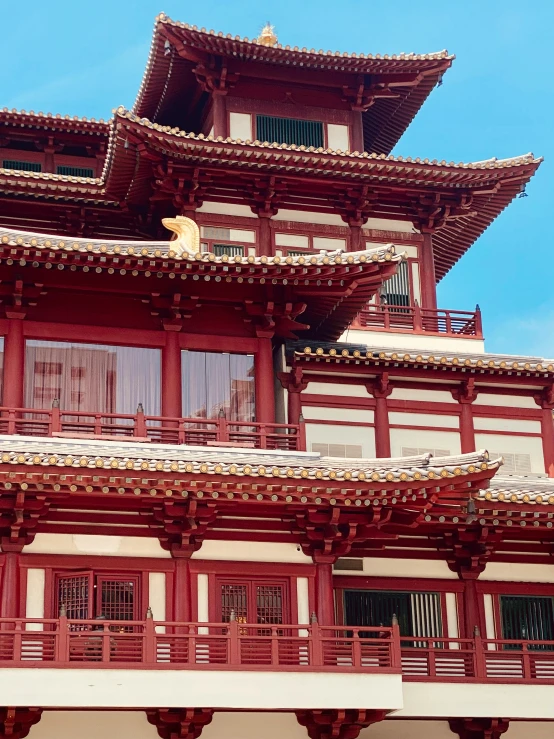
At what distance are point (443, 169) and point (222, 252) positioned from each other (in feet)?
19.6

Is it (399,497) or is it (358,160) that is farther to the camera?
(358,160)

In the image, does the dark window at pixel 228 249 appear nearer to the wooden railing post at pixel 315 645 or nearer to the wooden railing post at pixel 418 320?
the wooden railing post at pixel 418 320

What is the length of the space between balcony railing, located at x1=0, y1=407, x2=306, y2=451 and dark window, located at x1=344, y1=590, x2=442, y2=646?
10.9 feet

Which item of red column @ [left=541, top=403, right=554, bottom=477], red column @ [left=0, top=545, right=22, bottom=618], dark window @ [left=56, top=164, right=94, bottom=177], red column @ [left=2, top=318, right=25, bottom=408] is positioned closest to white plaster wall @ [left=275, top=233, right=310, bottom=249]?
red column @ [left=541, top=403, right=554, bottom=477]

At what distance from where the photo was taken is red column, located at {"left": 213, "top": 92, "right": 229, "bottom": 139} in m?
32.5

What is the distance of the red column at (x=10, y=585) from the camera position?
71.2 feet

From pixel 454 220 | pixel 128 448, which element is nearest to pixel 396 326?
pixel 454 220

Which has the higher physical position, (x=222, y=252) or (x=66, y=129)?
(x=66, y=129)

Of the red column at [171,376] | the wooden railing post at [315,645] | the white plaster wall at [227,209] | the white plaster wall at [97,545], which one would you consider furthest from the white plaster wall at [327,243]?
the wooden railing post at [315,645]

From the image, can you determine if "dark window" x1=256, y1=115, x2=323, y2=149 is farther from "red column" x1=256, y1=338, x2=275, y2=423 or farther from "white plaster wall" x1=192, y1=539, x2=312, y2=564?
"white plaster wall" x1=192, y1=539, x2=312, y2=564

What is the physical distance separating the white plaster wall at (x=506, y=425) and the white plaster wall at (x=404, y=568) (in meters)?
5.20

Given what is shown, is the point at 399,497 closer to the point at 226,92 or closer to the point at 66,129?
the point at 226,92

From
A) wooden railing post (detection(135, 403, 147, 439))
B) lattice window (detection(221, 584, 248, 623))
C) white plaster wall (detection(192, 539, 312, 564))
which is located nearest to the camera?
lattice window (detection(221, 584, 248, 623))

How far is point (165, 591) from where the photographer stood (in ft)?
75.0
